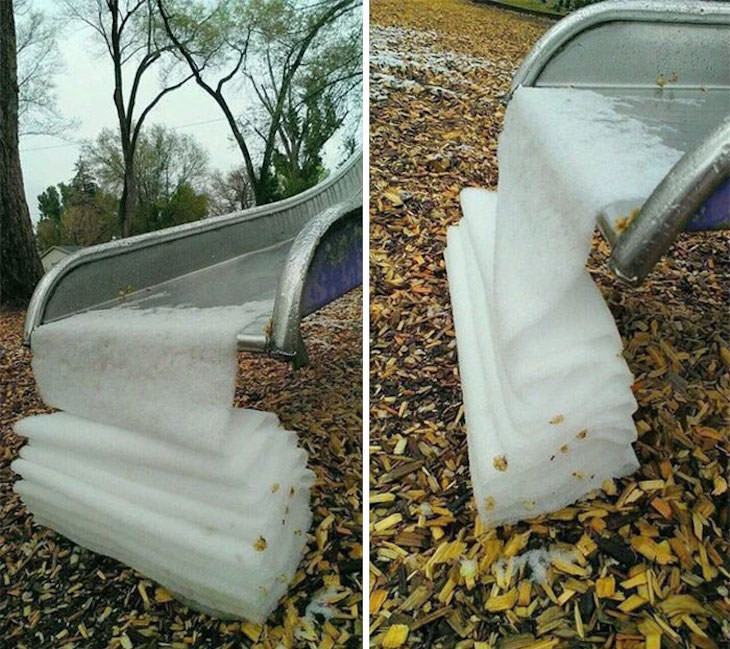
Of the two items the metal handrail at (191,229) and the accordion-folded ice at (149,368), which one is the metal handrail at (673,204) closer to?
the accordion-folded ice at (149,368)

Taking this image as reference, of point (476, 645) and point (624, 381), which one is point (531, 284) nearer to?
point (624, 381)

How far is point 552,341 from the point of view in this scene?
1080 millimetres

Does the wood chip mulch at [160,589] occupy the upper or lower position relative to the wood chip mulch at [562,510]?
lower

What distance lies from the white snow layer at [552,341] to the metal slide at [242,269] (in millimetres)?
306

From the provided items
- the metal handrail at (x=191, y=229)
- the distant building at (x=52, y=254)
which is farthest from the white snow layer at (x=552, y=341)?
the distant building at (x=52, y=254)

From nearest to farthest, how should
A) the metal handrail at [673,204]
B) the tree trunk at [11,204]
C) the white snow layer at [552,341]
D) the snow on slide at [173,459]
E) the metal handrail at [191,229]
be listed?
the metal handrail at [673,204]
the white snow layer at [552,341]
the snow on slide at [173,459]
the metal handrail at [191,229]
the tree trunk at [11,204]

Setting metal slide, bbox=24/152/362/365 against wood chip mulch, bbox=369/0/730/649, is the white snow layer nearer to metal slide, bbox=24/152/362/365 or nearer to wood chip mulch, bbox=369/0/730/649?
wood chip mulch, bbox=369/0/730/649

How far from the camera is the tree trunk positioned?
183 centimetres

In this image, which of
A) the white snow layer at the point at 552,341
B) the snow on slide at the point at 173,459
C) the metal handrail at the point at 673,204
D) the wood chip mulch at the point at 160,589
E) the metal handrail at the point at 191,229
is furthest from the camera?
the metal handrail at the point at 191,229

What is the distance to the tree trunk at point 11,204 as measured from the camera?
6.00ft

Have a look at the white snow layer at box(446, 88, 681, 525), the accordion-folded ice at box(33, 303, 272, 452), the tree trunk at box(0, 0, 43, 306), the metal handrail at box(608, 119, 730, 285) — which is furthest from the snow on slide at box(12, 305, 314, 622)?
the tree trunk at box(0, 0, 43, 306)

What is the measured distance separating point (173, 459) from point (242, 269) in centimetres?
63

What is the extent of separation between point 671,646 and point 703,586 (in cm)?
12

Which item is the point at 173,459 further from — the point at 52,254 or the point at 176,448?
the point at 52,254
